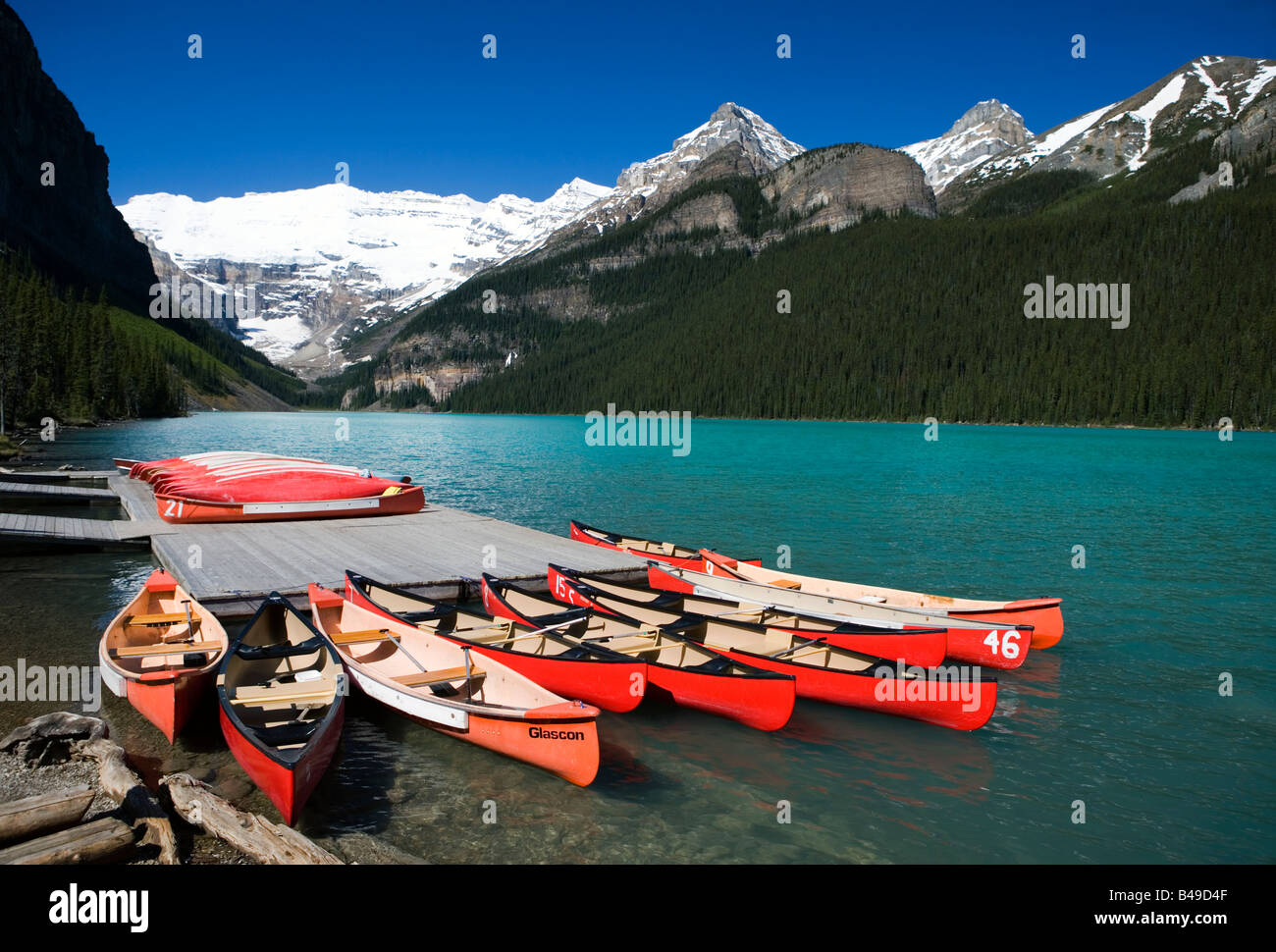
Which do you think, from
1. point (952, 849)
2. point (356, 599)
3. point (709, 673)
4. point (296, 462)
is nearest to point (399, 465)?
point (296, 462)

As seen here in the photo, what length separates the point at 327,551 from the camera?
21.3 meters

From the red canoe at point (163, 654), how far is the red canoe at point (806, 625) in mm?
7303

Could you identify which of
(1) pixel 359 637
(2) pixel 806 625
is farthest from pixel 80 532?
(2) pixel 806 625

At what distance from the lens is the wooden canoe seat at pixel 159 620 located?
44.4 feet

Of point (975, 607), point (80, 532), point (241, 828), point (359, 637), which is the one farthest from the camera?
point (80, 532)

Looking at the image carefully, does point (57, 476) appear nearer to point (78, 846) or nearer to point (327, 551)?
point (327, 551)

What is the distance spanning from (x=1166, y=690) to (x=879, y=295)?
189651 mm

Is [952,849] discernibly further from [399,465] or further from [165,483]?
[399,465]

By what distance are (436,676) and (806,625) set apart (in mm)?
7105

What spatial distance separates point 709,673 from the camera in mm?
11734
